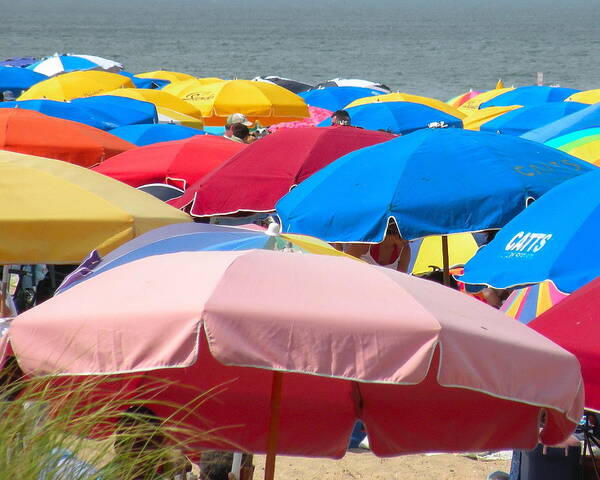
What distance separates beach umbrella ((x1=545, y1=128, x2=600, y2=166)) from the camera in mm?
10070

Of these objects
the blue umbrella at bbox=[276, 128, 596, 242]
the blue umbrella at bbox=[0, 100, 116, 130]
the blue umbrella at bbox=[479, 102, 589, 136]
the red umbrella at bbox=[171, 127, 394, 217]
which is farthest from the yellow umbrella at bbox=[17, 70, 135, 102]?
the blue umbrella at bbox=[276, 128, 596, 242]

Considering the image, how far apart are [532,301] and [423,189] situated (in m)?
0.98

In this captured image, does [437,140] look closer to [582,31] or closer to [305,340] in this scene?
[305,340]

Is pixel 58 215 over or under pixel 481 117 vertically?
over

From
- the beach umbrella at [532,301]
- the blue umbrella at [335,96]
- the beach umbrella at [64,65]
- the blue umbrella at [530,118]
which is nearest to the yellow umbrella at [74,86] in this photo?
the blue umbrella at [335,96]

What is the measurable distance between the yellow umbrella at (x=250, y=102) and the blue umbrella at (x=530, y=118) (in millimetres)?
4929

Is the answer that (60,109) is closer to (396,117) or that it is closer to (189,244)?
(396,117)

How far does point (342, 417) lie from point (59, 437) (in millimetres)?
2335

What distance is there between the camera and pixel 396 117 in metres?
16.7

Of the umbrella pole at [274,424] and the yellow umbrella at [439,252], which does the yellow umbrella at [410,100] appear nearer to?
the yellow umbrella at [439,252]

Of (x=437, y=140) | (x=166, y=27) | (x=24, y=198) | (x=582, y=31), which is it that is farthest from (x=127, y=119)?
(x=166, y=27)

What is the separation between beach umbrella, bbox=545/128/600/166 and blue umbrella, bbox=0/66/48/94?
1740 centimetres

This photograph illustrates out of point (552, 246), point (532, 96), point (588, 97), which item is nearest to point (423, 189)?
point (552, 246)

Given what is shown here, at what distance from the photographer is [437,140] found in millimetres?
8242
